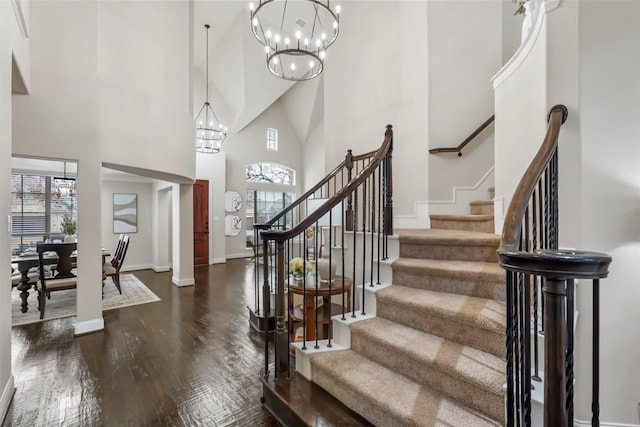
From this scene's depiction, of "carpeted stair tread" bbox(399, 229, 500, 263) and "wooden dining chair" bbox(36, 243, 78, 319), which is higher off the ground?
"carpeted stair tread" bbox(399, 229, 500, 263)

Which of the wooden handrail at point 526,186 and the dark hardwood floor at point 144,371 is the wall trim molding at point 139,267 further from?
the wooden handrail at point 526,186

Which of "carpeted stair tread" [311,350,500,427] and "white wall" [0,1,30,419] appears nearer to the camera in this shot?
"carpeted stair tread" [311,350,500,427]

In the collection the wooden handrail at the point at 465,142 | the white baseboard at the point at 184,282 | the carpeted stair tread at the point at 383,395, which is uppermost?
the wooden handrail at the point at 465,142

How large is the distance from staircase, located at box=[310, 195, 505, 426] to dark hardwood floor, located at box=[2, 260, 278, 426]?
73cm

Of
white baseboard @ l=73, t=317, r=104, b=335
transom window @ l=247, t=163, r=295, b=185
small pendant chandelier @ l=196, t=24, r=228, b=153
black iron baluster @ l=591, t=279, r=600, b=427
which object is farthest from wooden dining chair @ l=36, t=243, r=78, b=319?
transom window @ l=247, t=163, r=295, b=185

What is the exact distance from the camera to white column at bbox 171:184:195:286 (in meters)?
5.73

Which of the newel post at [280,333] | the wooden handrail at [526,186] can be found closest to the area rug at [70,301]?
the newel post at [280,333]

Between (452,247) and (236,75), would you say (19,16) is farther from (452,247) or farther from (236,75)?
(236,75)

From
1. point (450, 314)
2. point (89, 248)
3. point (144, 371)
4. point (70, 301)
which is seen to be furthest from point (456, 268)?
point (70, 301)

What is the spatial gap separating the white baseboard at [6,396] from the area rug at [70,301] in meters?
2.06

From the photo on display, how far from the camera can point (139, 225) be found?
291 inches

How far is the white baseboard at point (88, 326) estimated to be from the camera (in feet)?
11.1

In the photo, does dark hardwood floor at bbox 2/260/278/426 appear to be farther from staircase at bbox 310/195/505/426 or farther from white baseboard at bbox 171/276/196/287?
white baseboard at bbox 171/276/196/287

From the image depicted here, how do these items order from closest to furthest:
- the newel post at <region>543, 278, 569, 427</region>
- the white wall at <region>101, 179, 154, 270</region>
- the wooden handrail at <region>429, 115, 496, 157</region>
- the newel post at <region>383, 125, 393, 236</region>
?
the newel post at <region>543, 278, 569, 427</region>
the newel post at <region>383, 125, 393, 236</region>
the wooden handrail at <region>429, 115, 496, 157</region>
the white wall at <region>101, 179, 154, 270</region>
